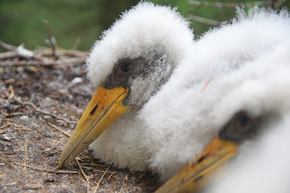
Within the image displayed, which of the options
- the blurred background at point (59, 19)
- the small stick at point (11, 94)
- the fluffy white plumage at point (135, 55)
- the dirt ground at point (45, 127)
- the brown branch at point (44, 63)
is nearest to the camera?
the dirt ground at point (45, 127)

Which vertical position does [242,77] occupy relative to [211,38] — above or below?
below

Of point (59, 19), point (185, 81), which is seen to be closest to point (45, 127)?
point (185, 81)

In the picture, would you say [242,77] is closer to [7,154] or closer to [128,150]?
[128,150]

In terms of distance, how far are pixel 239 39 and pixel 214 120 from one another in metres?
0.53

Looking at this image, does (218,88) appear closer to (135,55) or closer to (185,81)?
(185,81)

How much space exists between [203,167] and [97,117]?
79 cm

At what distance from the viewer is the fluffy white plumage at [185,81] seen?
59.2 inches

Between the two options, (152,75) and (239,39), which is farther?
(152,75)

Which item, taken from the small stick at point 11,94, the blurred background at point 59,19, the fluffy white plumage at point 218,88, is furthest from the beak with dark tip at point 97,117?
the blurred background at point 59,19

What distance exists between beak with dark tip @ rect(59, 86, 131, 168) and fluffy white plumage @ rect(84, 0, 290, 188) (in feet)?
0.28

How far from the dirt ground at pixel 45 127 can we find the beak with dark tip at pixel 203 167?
0.32 meters

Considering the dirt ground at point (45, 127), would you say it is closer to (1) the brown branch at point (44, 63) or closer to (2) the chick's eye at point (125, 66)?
(1) the brown branch at point (44, 63)

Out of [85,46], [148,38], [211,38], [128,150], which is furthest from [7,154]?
[85,46]

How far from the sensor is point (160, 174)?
183 centimetres
